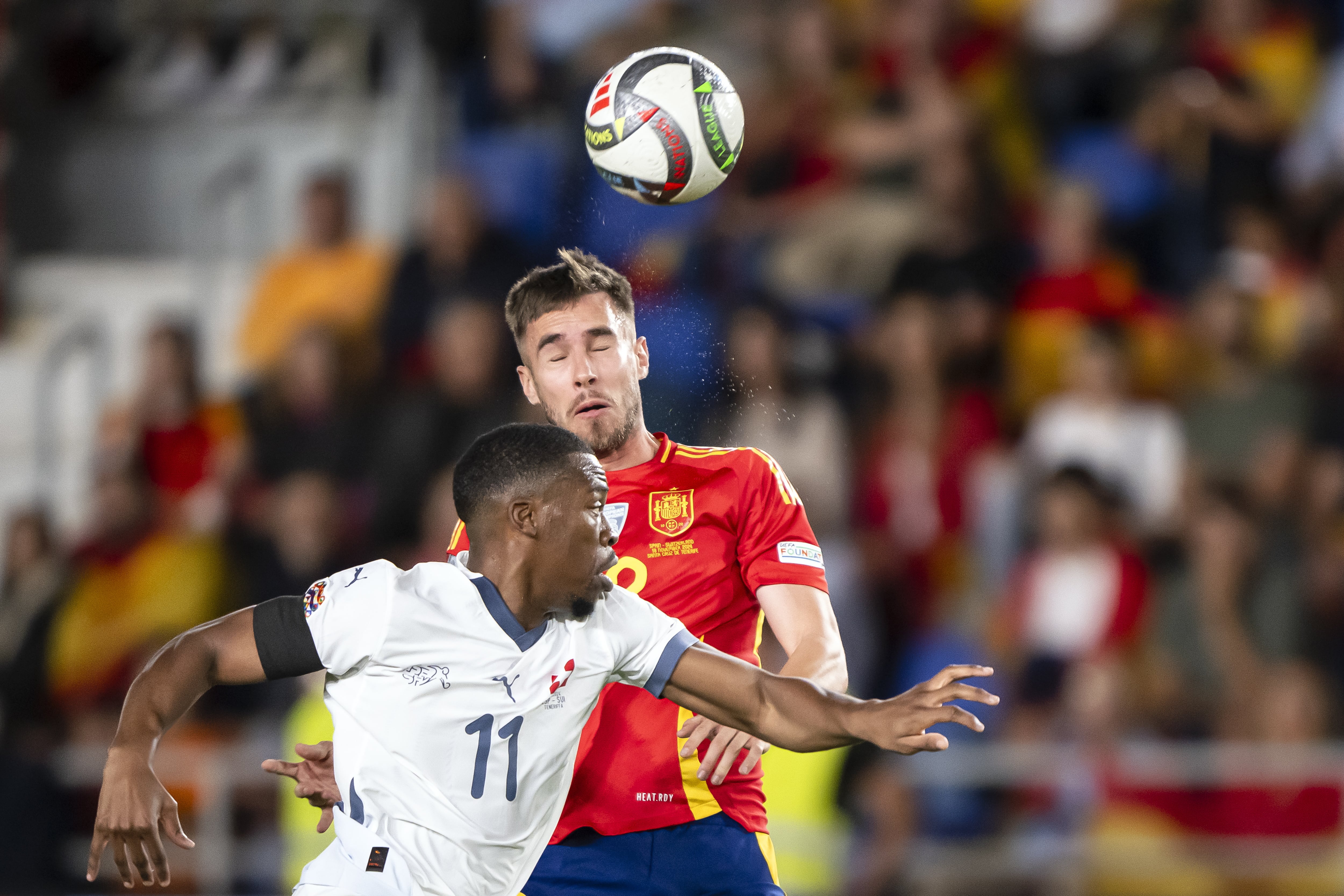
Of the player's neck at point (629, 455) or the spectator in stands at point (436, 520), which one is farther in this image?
the spectator in stands at point (436, 520)

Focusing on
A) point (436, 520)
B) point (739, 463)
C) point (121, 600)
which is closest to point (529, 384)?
point (739, 463)

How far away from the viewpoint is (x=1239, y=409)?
840 cm

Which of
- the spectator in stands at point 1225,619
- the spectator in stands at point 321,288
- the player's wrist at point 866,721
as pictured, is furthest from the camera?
the spectator in stands at point 321,288

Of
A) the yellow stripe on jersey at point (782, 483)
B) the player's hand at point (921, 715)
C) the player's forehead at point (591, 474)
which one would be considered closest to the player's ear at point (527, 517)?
the player's forehead at point (591, 474)

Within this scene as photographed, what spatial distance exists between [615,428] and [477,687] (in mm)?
1041

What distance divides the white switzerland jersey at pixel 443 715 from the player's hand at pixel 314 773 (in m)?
0.14

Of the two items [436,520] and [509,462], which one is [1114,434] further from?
[509,462]

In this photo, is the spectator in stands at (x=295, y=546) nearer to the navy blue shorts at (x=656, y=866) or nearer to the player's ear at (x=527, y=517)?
the navy blue shorts at (x=656, y=866)

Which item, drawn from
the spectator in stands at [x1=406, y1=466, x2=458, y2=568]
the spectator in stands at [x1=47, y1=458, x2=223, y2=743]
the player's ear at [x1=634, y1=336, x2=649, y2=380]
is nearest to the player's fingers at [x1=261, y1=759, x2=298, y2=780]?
the player's ear at [x1=634, y1=336, x2=649, y2=380]

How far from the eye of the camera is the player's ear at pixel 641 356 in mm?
4680

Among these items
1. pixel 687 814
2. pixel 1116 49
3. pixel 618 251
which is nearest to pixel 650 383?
pixel 618 251

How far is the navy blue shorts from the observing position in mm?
4227

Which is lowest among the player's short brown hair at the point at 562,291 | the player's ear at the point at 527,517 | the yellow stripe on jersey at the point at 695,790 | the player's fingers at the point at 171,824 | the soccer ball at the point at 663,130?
the player's fingers at the point at 171,824

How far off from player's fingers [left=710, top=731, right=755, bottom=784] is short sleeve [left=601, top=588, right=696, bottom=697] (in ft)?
0.73
